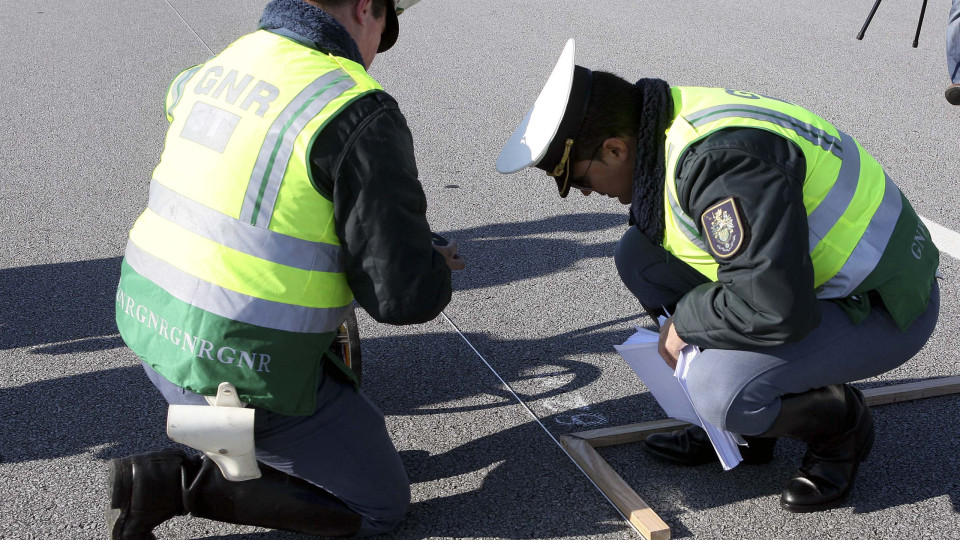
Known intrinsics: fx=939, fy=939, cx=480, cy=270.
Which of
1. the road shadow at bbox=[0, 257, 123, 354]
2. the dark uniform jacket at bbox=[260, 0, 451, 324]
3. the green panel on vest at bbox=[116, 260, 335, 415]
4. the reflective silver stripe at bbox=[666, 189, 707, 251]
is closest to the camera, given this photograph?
the dark uniform jacket at bbox=[260, 0, 451, 324]

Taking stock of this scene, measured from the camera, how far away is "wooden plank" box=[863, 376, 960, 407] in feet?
9.63

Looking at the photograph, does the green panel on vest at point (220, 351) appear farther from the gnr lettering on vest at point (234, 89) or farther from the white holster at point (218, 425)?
the gnr lettering on vest at point (234, 89)

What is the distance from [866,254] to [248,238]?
143 centimetres

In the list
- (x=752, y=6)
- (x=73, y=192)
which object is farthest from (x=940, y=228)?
(x=752, y=6)

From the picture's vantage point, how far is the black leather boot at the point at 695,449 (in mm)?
2658

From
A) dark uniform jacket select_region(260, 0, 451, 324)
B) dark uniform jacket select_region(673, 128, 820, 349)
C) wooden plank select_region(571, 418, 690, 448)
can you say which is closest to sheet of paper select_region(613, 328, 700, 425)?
wooden plank select_region(571, 418, 690, 448)

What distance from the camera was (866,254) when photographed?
223cm

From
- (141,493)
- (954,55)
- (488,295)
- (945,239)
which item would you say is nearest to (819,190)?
(141,493)

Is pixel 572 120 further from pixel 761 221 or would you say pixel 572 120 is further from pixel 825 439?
pixel 825 439

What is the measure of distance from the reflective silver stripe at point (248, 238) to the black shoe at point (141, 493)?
60cm

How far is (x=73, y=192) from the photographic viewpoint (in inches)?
196

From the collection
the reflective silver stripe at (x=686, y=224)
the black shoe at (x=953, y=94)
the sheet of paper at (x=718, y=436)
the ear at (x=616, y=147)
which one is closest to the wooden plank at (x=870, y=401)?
the sheet of paper at (x=718, y=436)

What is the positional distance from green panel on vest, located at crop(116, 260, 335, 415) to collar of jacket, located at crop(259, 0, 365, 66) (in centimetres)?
65

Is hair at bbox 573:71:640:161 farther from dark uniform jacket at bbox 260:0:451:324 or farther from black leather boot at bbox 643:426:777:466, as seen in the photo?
black leather boot at bbox 643:426:777:466
